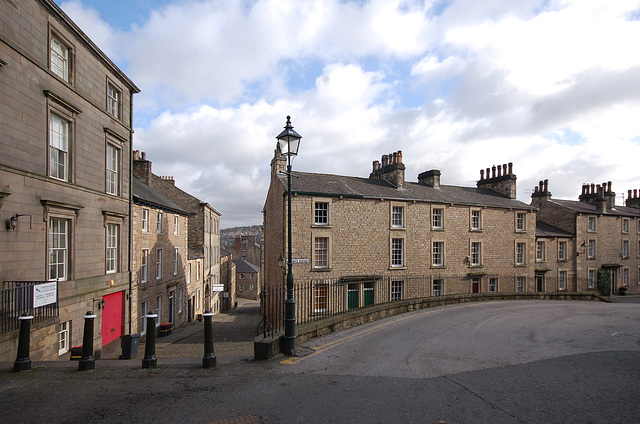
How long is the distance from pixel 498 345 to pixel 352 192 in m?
13.8

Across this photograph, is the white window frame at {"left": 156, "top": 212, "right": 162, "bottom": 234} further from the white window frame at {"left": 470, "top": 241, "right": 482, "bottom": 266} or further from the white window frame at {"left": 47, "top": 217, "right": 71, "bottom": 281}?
the white window frame at {"left": 470, "top": 241, "right": 482, "bottom": 266}

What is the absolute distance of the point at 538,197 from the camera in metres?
37.9

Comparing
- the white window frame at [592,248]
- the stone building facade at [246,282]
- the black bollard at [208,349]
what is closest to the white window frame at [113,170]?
the black bollard at [208,349]

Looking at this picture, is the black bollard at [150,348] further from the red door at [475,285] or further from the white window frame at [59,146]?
the red door at [475,285]

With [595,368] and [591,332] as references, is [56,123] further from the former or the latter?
[591,332]

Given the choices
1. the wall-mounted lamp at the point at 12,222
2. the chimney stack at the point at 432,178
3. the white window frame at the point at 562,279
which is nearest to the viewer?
the wall-mounted lamp at the point at 12,222

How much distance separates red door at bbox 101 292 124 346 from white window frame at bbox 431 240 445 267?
18817 millimetres

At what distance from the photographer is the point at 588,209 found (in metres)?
36.1

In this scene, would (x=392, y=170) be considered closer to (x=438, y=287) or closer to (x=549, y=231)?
(x=438, y=287)

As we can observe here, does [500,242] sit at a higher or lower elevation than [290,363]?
higher

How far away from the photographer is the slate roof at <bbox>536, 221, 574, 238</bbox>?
3240 centimetres

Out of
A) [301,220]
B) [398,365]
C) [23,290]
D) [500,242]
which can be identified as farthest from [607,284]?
[23,290]

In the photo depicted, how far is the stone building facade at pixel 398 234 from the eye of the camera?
2134 centimetres

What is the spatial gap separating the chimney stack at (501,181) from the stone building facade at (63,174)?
28.4m
